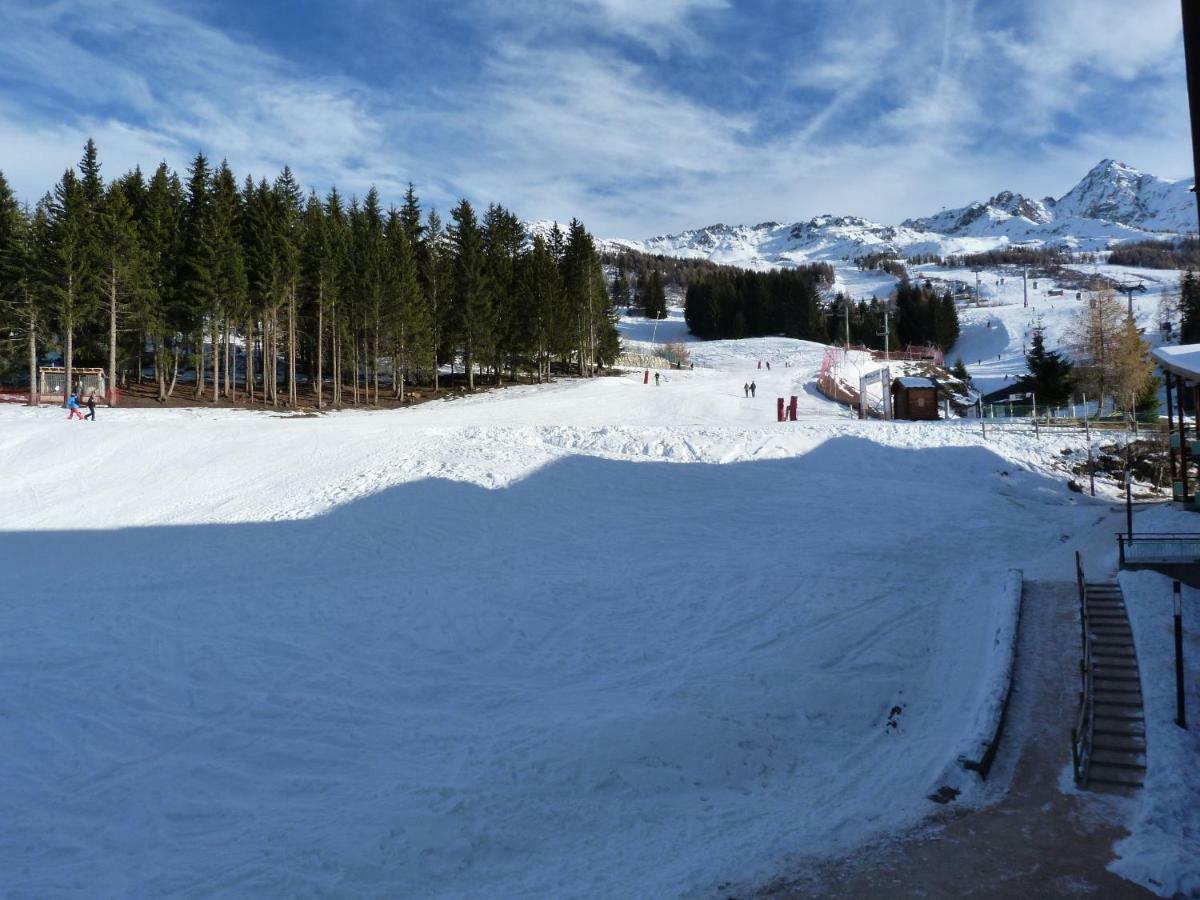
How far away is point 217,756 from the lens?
928cm

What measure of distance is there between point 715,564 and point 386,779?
10.3 m

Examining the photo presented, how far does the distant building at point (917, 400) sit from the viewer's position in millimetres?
40344

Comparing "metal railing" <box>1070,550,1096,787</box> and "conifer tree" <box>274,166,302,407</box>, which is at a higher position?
"conifer tree" <box>274,166,302,407</box>

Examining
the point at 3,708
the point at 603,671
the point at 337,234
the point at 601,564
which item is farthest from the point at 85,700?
the point at 337,234

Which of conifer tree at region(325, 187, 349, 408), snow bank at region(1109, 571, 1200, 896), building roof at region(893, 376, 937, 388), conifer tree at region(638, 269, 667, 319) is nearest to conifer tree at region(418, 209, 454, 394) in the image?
conifer tree at region(325, 187, 349, 408)

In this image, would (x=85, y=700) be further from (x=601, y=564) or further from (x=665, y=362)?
(x=665, y=362)

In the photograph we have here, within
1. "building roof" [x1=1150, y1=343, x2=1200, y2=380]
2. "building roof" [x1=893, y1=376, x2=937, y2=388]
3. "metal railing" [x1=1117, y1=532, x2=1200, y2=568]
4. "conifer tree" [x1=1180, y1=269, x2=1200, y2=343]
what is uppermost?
"conifer tree" [x1=1180, y1=269, x2=1200, y2=343]

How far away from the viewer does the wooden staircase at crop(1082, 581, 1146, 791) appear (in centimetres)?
844

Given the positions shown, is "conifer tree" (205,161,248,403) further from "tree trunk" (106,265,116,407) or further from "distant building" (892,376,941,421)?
"distant building" (892,376,941,421)

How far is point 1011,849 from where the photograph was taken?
7.02 meters

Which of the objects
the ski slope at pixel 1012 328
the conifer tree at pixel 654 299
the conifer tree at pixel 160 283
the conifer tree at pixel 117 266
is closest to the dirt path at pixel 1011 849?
the conifer tree at pixel 117 266

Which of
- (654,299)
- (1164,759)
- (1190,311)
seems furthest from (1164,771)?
(654,299)

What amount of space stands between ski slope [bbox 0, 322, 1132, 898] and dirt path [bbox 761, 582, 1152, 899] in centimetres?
39

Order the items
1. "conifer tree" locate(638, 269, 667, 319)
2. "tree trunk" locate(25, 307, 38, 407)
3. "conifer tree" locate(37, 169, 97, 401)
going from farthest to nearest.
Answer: "conifer tree" locate(638, 269, 667, 319) < "conifer tree" locate(37, 169, 97, 401) < "tree trunk" locate(25, 307, 38, 407)
